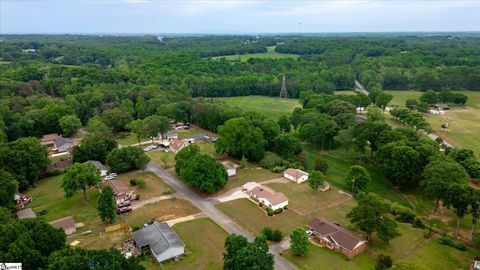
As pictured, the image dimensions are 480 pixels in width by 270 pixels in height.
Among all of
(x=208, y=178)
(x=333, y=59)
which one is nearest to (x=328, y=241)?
(x=208, y=178)

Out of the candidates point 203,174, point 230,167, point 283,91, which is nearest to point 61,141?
point 230,167

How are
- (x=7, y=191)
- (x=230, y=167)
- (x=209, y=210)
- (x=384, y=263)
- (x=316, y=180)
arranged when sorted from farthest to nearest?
(x=230, y=167), (x=316, y=180), (x=209, y=210), (x=7, y=191), (x=384, y=263)

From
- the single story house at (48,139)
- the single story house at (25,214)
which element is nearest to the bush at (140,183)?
the single story house at (25,214)

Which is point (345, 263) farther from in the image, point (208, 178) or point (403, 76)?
point (403, 76)

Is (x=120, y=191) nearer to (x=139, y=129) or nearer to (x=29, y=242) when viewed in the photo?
(x=29, y=242)

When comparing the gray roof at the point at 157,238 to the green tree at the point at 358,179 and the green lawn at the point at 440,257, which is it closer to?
the green lawn at the point at 440,257

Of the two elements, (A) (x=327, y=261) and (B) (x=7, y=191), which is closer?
(A) (x=327, y=261)
